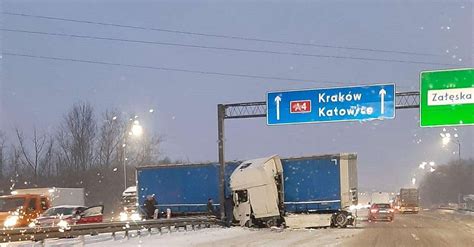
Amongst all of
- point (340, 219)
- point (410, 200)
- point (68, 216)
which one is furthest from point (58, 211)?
point (410, 200)

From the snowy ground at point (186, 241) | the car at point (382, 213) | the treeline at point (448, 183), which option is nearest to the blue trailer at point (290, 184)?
the snowy ground at point (186, 241)

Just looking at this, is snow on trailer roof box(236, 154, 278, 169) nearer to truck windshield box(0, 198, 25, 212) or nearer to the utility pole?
the utility pole

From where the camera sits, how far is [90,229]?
1998 cm

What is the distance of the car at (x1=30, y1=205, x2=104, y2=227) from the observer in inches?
986

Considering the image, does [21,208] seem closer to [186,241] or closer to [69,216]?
[69,216]

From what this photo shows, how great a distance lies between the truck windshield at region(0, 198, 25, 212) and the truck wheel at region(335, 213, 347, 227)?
594 inches

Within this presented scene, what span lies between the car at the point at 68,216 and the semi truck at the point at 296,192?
7.24 m

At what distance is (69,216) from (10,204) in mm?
3285

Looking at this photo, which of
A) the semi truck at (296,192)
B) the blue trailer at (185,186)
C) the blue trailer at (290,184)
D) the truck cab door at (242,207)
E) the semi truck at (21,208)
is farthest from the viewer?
the blue trailer at (185,186)

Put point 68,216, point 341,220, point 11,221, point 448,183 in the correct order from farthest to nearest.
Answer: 1. point 448,183
2. point 341,220
3. point 68,216
4. point 11,221

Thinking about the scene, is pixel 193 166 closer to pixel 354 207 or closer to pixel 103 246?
pixel 354 207

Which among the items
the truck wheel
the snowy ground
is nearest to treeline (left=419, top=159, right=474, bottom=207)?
the truck wheel

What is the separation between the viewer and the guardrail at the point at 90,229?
648 inches

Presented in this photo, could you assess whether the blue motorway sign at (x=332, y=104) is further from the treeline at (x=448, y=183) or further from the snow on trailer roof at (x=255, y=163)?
the treeline at (x=448, y=183)
